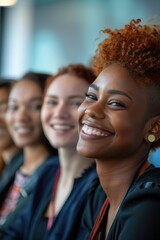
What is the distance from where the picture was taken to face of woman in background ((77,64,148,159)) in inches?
49.4

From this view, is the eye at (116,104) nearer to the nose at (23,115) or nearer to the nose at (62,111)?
the nose at (62,111)

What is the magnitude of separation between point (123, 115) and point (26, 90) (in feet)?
3.93

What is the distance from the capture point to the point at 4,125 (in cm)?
273

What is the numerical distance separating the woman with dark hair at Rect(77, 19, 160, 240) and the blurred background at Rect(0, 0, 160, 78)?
1.82m

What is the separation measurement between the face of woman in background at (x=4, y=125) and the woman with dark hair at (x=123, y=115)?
1.41 m

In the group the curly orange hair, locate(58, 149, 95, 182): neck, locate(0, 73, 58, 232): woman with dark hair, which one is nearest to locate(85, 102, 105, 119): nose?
the curly orange hair

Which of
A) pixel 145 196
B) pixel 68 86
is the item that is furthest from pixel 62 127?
pixel 145 196

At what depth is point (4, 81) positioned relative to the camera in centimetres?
275

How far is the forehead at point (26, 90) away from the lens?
236 cm

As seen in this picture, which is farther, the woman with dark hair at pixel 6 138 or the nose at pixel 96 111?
the woman with dark hair at pixel 6 138

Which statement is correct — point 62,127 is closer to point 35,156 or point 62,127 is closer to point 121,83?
point 35,156

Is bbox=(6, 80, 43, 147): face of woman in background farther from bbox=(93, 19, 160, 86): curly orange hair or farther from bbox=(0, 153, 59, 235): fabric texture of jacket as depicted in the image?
bbox=(93, 19, 160, 86): curly orange hair

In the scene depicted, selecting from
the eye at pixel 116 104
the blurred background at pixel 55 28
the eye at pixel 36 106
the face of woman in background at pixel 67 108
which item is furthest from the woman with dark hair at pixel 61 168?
the blurred background at pixel 55 28

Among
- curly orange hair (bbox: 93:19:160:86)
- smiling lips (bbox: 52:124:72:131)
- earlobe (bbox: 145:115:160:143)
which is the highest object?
curly orange hair (bbox: 93:19:160:86)
